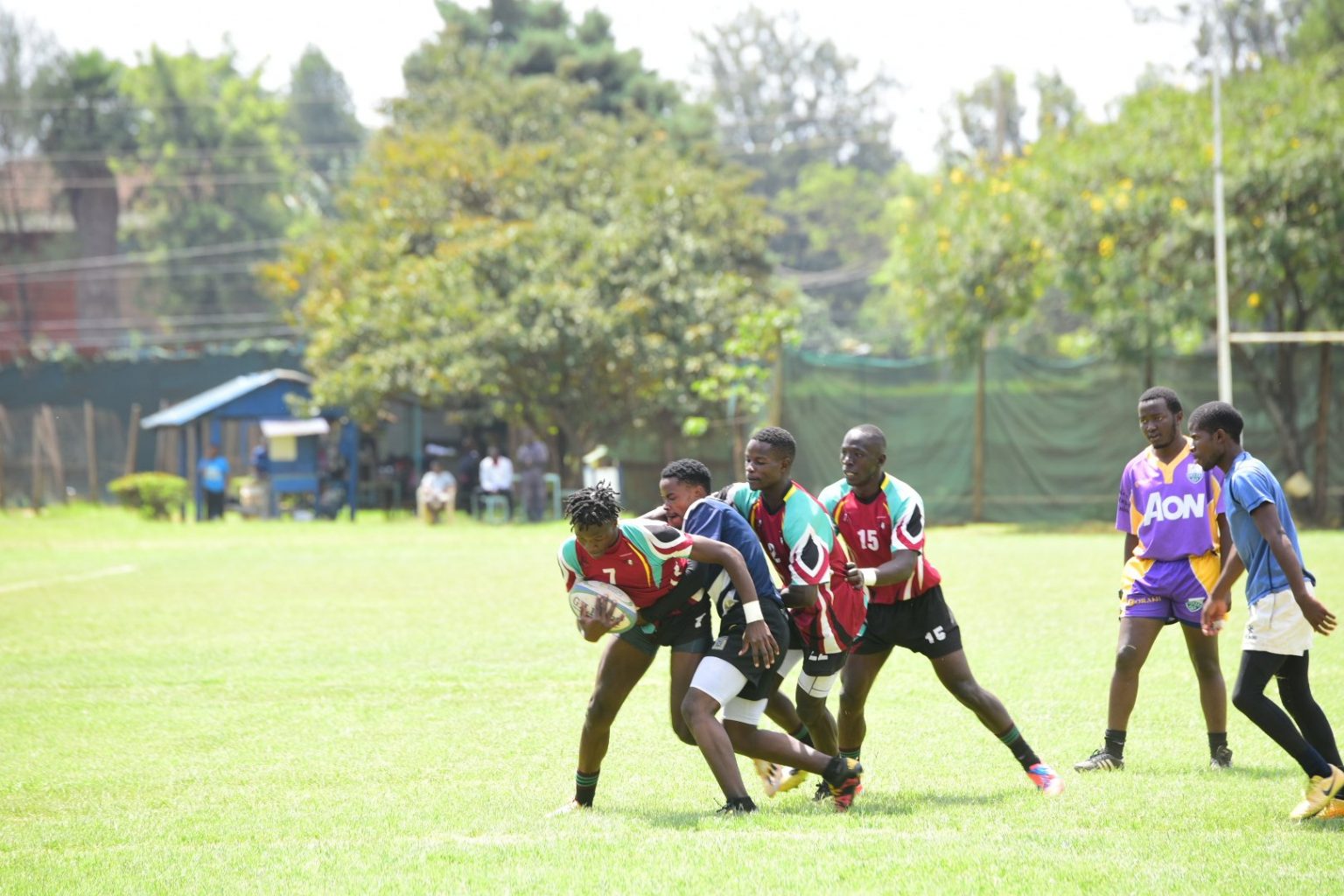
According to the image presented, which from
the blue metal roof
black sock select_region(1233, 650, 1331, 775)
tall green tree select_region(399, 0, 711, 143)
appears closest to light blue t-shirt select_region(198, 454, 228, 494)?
→ the blue metal roof

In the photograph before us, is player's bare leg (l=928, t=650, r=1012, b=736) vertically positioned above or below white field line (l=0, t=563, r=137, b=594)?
above

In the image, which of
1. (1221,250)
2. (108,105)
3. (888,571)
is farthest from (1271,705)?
(108,105)

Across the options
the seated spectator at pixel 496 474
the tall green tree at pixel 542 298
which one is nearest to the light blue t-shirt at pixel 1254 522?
the tall green tree at pixel 542 298

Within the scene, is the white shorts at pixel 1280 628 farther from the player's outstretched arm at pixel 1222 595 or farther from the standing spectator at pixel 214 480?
the standing spectator at pixel 214 480

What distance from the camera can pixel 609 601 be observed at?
21.1ft

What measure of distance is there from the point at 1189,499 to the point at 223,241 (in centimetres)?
7307

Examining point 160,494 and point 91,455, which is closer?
point 160,494

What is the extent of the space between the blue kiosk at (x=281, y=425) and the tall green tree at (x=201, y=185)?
39919 mm

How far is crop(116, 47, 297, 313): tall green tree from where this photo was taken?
74375mm

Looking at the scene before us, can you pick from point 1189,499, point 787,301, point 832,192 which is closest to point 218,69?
point 832,192

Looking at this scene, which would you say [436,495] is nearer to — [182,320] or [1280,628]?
[1280,628]

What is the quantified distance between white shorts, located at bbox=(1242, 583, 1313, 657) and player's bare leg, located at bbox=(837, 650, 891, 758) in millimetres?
1678

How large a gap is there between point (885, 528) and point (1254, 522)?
1597mm

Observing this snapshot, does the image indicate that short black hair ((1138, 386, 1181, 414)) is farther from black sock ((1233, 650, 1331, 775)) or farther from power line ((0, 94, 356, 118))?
power line ((0, 94, 356, 118))
